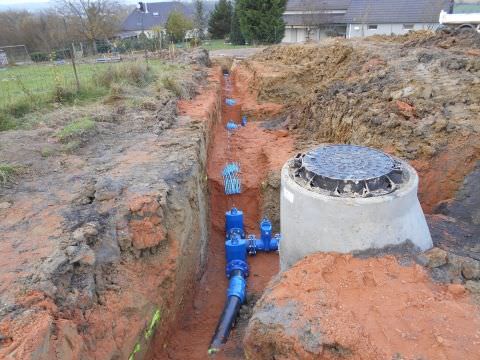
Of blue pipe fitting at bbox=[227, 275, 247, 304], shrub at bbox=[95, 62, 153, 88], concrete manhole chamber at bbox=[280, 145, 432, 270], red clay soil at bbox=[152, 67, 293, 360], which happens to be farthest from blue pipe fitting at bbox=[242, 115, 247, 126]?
concrete manhole chamber at bbox=[280, 145, 432, 270]

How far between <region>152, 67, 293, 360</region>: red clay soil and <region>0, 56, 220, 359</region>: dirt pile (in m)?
0.43

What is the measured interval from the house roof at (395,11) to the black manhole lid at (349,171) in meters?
26.7

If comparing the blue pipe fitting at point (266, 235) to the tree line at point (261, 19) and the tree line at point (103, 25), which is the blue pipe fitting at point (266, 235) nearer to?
the tree line at point (103, 25)

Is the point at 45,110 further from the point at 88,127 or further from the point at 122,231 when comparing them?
the point at 122,231

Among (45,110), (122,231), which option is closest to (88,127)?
(45,110)

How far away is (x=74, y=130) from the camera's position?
8.00 m

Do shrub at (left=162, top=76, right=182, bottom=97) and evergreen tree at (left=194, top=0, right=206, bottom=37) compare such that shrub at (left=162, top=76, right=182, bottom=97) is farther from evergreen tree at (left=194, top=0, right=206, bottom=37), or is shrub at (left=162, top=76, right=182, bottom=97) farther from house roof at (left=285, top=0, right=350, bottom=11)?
evergreen tree at (left=194, top=0, right=206, bottom=37)

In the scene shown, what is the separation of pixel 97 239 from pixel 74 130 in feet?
13.8

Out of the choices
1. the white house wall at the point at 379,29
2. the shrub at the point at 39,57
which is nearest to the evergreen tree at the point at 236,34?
the white house wall at the point at 379,29

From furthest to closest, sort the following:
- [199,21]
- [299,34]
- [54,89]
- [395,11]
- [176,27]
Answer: [199,21]
[299,34]
[176,27]
[395,11]
[54,89]

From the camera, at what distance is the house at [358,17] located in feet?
94.0

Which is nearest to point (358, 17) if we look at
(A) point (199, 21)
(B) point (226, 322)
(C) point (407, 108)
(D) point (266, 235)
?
(A) point (199, 21)

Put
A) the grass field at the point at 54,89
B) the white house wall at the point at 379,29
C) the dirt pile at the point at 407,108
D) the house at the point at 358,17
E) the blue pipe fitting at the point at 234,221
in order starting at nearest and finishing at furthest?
the dirt pile at the point at 407,108 < the blue pipe fitting at the point at 234,221 < the grass field at the point at 54,89 < the house at the point at 358,17 < the white house wall at the point at 379,29

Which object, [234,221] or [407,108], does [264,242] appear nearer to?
[234,221]
